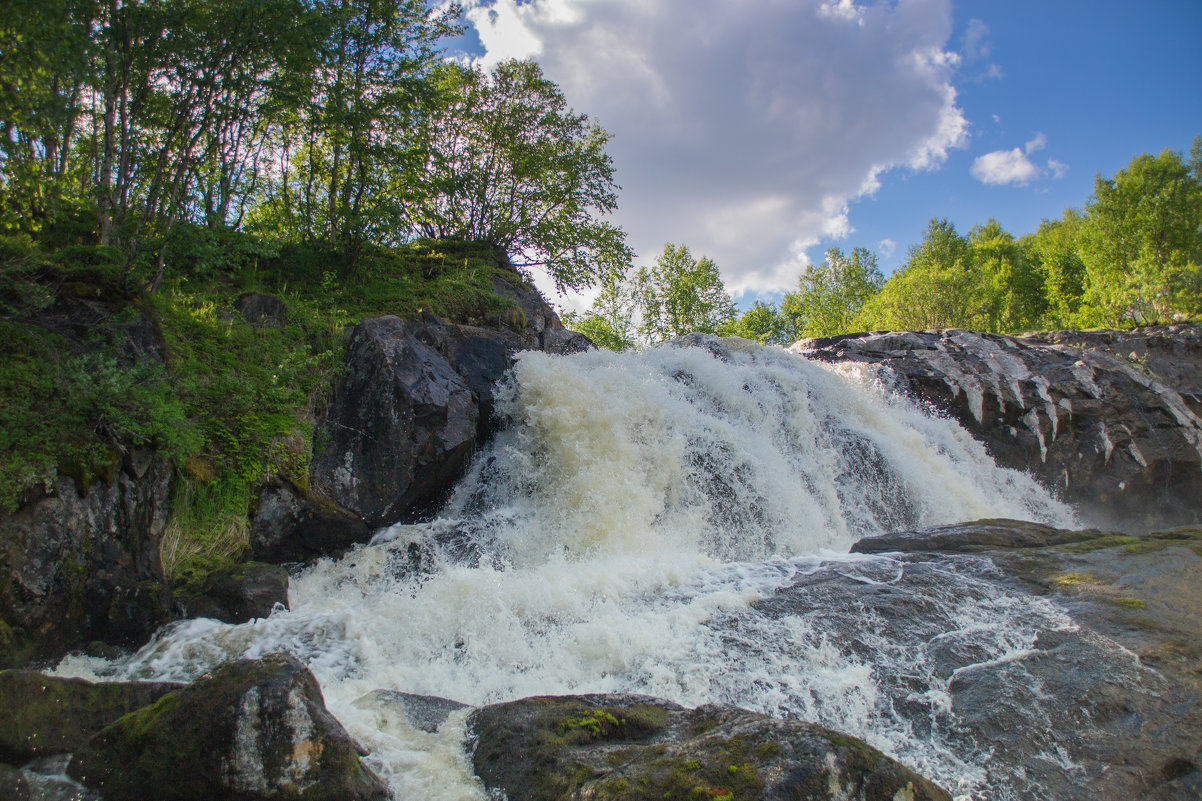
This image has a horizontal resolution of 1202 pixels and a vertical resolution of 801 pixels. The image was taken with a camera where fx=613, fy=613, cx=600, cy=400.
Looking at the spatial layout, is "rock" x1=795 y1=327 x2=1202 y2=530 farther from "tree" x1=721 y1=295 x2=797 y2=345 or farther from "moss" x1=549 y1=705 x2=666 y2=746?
"tree" x1=721 y1=295 x2=797 y2=345

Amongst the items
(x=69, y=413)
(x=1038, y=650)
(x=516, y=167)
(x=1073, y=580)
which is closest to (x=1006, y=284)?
(x=516, y=167)

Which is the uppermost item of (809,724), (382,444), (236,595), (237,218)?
(237,218)

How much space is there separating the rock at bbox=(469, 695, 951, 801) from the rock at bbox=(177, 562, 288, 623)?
11.3ft

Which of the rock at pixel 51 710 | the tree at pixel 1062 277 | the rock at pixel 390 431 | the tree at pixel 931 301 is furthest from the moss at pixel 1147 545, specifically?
the tree at pixel 1062 277

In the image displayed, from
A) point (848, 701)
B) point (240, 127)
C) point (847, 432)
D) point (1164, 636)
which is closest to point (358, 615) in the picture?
point (848, 701)

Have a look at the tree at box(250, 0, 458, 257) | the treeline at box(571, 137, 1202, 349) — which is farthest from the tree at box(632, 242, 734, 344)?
the tree at box(250, 0, 458, 257)

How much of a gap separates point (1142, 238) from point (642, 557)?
1397 inches

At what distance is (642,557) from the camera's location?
309 inches

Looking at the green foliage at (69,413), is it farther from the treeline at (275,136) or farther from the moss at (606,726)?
the moss at (606,726)

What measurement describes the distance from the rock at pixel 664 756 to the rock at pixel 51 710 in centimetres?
216

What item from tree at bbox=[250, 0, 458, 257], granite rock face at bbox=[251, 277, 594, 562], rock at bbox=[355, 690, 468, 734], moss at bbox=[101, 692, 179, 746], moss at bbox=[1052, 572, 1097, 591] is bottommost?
rock at bbox=[355, 690, 468, 734]

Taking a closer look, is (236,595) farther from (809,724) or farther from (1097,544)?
(1097,544)

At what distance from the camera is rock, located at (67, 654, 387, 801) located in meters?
2.91

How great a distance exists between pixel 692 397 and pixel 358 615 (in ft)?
24.2
